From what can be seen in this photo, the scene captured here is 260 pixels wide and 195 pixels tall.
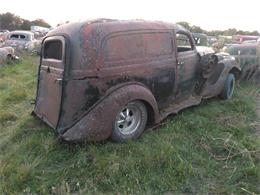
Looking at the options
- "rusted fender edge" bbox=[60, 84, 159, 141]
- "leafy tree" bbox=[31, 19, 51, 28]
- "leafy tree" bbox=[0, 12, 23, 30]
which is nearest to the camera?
"rusted fender edge" bbox=[60, 84, 159, 141]

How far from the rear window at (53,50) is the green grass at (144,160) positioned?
3.86ft

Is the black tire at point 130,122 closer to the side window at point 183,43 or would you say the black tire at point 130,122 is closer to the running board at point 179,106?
the running board at point 179,106

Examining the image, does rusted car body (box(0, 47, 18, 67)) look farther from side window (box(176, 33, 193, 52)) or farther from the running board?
the running board

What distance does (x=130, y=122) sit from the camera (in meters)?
4.59

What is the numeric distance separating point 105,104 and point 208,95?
2.94 m

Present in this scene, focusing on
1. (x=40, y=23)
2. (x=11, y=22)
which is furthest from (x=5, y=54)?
(x=40, y=23)

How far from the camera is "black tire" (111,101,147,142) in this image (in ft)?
14.2

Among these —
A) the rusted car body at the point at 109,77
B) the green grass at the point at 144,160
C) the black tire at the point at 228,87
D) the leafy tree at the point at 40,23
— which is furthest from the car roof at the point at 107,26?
the leafy tree at the point at 40,23

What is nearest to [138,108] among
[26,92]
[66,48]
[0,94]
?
[66,48]

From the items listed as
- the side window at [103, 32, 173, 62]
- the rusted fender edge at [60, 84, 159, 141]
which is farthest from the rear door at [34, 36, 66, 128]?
the side window at [103, 32, 173, 62]

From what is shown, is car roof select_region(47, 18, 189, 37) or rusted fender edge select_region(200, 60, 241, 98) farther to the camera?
rusted fender edge select_region(200, 60, 241, 98)

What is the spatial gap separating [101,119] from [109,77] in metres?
0.60

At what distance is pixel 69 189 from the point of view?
3.42 metres

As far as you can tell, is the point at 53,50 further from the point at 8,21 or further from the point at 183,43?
the point at 8,21
